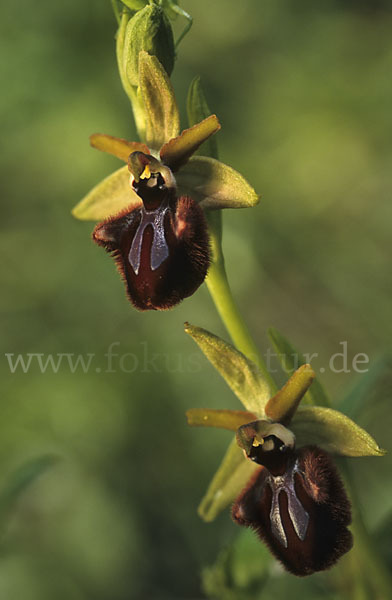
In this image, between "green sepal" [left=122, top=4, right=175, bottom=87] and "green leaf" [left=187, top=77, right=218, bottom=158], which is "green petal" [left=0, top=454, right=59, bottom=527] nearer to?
"green leaf" [left=187, top=77, right=218, bottom=158]

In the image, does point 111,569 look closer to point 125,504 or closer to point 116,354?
point 125,504

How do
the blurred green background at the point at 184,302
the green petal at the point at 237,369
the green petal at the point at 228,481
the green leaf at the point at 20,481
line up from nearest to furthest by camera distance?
the green petal at the point at 237,369, the green petal at the point at 228,481, the green leaf at the point at 20,481, the blurred green background at the point at 184,302

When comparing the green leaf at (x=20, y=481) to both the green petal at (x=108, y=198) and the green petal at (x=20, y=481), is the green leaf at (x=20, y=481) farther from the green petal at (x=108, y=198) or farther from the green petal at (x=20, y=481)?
the green petal at (x=108, y=198)

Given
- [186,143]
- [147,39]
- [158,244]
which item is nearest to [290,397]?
[158,244]

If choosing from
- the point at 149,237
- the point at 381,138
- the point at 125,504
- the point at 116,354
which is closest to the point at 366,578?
the point at 149,237

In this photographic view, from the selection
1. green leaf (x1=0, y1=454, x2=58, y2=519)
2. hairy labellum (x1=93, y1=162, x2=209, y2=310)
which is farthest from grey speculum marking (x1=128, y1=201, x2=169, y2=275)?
green leaf (x1=0, y1=454, x2=58, y2=519)

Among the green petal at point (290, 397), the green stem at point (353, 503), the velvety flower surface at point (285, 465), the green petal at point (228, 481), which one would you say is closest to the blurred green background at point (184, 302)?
the green stem at point (353, 503)
